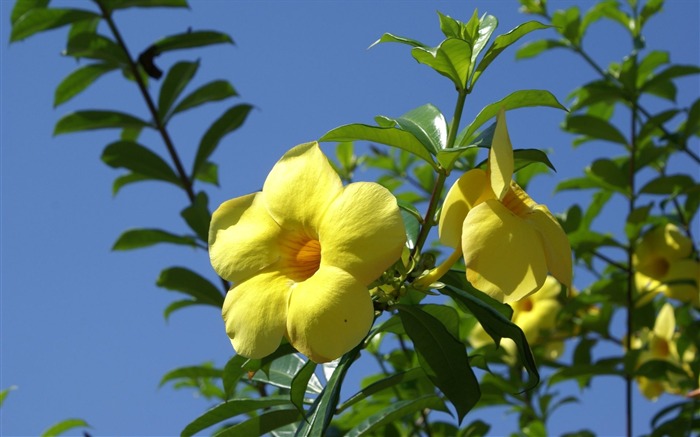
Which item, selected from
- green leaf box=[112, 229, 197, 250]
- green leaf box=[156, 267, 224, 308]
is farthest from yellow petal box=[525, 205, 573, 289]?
green leaf box=[112, 229, 197, 250]

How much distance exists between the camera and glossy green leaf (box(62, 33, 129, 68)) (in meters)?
2.71

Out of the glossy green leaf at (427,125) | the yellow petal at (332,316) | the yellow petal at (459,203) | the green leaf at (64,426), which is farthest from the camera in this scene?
the green leaf at (64,426)

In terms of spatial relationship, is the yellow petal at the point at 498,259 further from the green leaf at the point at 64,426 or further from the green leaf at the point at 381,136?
the green leaf at the point at 64,426

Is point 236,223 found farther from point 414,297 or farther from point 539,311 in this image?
point 539,311

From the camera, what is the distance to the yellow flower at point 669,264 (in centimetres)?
277

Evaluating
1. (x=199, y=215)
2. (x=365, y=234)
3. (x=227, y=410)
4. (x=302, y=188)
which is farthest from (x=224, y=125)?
(x=365, y=234)

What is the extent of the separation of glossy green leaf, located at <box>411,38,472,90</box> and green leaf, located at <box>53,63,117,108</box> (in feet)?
6.40

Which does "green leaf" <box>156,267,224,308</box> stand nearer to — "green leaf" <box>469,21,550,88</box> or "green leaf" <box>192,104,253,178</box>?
"green leaf" <box>192,104,253,178</box>

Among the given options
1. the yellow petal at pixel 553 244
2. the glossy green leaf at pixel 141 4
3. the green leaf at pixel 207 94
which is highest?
the glossy green leaf at pixel 141 4

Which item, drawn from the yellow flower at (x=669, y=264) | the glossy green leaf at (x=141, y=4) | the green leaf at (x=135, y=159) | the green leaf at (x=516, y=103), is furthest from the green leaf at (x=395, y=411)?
the glossy green leaf at (x=141, y=4)

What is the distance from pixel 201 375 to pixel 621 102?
2.08 meters

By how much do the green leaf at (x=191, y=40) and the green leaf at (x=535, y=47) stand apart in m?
1.41

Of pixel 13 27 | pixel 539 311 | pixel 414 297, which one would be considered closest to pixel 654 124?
pixel 539 311

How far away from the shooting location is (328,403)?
1.20 meters
